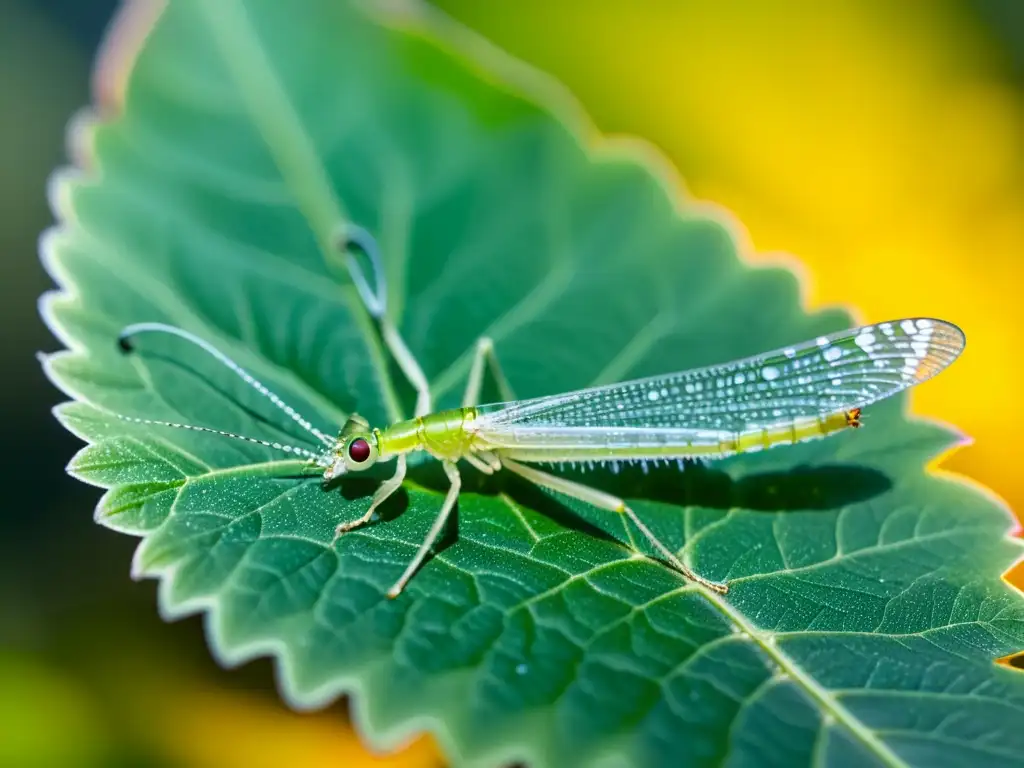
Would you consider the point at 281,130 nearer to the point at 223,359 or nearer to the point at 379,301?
the point at 379,301

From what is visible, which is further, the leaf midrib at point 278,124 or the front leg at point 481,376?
the leaf midrib at point 278,124

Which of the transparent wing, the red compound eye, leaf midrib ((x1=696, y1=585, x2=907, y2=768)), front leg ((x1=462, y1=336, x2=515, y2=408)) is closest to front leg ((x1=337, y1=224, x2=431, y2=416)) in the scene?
front leg ((x1=462, y1=336, x2=515, y2=408))

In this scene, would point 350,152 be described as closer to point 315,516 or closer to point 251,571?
point 315,516

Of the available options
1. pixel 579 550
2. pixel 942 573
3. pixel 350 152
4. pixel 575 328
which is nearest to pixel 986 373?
pixel 942 573

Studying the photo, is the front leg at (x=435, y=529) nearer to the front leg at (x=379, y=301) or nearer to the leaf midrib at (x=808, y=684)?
the front leg at (x=379, y=301)

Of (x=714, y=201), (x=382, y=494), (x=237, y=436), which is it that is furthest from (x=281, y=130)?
(x=714, y=201)

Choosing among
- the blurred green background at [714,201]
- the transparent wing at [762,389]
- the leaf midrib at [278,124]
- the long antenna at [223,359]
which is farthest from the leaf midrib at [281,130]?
the blurred green background at [714,201]
